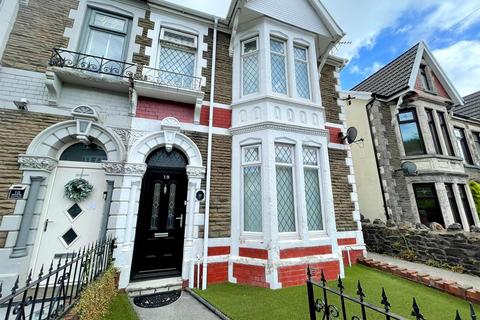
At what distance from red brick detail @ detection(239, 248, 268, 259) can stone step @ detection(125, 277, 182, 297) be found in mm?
1678

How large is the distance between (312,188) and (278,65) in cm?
416

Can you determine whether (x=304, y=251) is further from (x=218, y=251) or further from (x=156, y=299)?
(x=156, y=299)

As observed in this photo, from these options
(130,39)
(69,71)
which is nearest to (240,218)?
(69,71)

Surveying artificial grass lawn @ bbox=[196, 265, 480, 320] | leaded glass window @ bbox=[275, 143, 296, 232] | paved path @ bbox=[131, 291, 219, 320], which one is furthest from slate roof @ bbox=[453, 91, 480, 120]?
paved path @ bbox=[131, 291, 219, 320]

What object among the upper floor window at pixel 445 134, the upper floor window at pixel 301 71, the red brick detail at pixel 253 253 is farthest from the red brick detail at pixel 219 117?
the upper floor window at pixel 445 134

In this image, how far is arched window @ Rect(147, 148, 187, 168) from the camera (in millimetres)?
5723

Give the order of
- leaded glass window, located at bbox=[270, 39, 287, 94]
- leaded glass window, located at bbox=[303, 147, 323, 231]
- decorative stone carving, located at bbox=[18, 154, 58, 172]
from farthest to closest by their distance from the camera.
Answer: leaded glass window, located at bbox=[270, 39, 287, 94]
leaded glass window, located at bbox=[303, 147, 323, 231]
decorative stone carving, located at bbox=[18, 154, 58, 172]

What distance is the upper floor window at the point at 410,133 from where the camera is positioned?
10.1 m

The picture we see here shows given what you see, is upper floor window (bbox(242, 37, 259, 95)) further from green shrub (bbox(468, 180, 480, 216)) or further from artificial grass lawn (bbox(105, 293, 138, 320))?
green shrub (bbox(468, 180, 480, 216))

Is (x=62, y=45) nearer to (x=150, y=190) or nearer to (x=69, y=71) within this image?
(x=69, y=71)

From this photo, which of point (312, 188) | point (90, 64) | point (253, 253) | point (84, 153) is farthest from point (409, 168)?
point (90, 64)

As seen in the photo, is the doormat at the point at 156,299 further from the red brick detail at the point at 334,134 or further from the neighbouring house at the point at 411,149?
the neighbouring house at the point at 411,149

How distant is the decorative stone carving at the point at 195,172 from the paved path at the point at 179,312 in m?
2.87

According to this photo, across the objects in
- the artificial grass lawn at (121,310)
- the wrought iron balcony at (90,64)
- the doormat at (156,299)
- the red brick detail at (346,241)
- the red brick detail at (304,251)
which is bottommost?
the doormat at (156,299)
